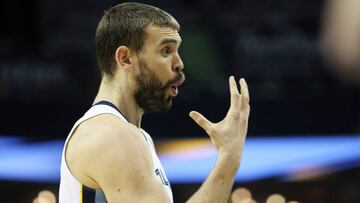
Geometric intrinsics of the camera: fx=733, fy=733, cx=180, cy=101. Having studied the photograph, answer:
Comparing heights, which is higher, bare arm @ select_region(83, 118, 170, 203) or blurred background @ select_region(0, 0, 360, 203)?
blurred background @ select_region(0, 0, 360, 203)

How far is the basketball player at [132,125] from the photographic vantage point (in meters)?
2.66

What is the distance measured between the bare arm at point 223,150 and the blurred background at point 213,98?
4.50m

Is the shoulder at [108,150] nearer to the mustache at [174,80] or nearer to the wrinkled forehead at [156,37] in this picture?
the mustache at [174,80]

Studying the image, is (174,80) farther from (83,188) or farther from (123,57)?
(83,188)

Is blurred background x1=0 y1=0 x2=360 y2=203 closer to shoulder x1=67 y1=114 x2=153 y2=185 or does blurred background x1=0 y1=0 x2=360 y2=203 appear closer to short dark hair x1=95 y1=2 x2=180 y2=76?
short dark hair x1=95 y1=2 x2=180 y2=76

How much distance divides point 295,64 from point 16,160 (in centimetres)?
358

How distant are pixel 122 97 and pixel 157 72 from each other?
0.19 metres

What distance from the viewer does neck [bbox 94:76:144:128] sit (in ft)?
10.0

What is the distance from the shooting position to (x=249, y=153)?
7.88 metres

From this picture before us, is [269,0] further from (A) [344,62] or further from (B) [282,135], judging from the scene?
(A) [344,62]

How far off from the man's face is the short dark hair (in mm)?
34

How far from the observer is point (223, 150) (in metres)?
2.72

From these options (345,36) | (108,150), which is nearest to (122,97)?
(108,150)

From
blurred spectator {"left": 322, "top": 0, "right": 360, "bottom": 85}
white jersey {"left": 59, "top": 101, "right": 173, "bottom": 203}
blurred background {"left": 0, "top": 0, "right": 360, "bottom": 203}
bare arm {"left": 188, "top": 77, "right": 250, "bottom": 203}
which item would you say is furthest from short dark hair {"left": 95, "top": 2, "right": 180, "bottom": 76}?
blurred background {"left": 0, "top": 0, "right": 360, "bottom": 203}
